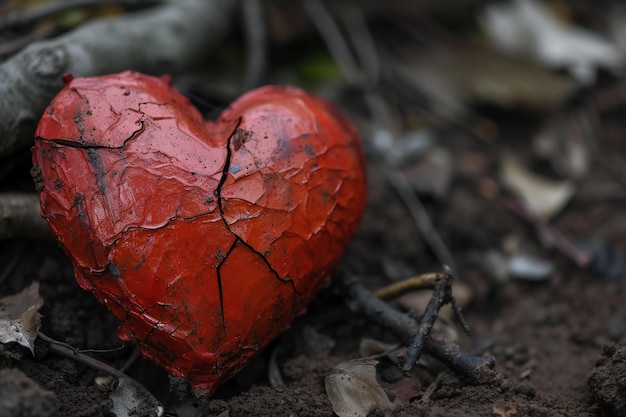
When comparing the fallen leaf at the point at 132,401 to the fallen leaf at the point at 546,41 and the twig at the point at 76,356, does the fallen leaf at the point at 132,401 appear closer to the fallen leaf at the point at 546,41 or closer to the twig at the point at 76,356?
the twig at the point at 76,356

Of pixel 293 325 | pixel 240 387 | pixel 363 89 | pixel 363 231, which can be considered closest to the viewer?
pixel 240 387

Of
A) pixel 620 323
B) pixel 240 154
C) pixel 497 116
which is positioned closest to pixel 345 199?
pixel 240 154

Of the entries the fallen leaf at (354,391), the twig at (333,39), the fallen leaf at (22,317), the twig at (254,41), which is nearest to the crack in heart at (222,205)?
the fallen leaf at (354,391)

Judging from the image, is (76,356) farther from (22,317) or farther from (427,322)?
(427,322)

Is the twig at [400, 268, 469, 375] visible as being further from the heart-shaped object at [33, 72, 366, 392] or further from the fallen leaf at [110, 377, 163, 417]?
the fallen leaf at [110, 377, 163, 417]

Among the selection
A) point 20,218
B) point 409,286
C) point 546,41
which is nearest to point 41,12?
point 20,218

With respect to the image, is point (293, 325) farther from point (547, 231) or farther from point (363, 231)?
point (547, 231)

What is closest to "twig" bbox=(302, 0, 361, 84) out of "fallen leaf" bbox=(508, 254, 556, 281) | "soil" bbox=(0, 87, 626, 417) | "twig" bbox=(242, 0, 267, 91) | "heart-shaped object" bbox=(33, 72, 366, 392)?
"twig" bbox=(242, 0, 267, 91)
